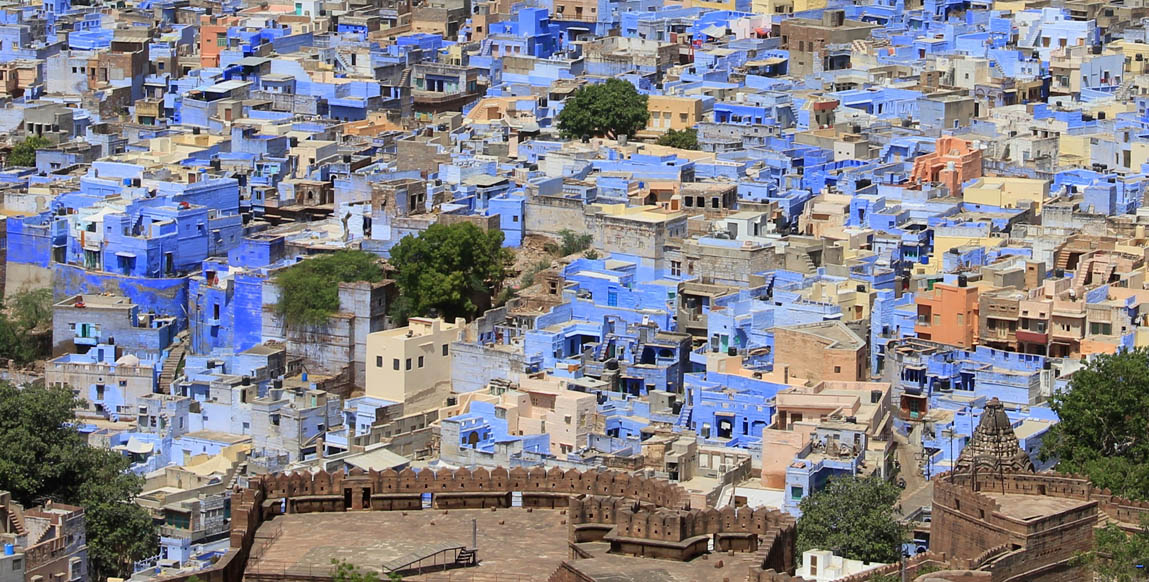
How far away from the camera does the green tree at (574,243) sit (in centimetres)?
5400

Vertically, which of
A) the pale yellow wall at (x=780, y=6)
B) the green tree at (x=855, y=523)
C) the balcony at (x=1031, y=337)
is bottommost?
the green tree at (x=855, y=523)

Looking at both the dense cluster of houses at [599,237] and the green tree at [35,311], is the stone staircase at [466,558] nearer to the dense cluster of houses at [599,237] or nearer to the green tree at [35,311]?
the dense cluster of houses at [599,237]

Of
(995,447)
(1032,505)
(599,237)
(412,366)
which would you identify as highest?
(1032,505)

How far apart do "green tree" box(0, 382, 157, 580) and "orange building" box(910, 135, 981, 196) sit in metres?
20.5

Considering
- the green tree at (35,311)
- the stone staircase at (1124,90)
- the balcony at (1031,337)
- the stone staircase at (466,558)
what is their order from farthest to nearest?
the stone staircase at (1124,90) → the green tree at (35,311) → the balcony at (1031,337) → the stone staircase at (466,558)

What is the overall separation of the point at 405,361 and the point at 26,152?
17806 mm

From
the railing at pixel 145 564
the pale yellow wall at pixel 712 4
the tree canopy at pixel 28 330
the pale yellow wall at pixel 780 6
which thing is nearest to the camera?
the railing at pixel 145 564

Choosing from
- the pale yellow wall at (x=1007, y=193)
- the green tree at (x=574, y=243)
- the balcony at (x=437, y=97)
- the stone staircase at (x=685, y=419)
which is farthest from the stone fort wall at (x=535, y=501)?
the balcony at (x=437, y=97)

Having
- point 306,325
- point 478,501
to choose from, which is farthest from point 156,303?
point 478,501

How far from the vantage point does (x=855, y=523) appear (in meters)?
38.2

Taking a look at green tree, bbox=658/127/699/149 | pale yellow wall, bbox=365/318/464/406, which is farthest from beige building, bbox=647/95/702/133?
pale yellow wall, bbox=365/318/464/406

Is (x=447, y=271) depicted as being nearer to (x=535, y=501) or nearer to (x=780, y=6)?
(x=535, y=501)

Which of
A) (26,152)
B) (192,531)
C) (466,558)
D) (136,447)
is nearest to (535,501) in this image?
(466,558)

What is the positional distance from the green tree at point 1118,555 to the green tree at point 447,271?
19.2 m
